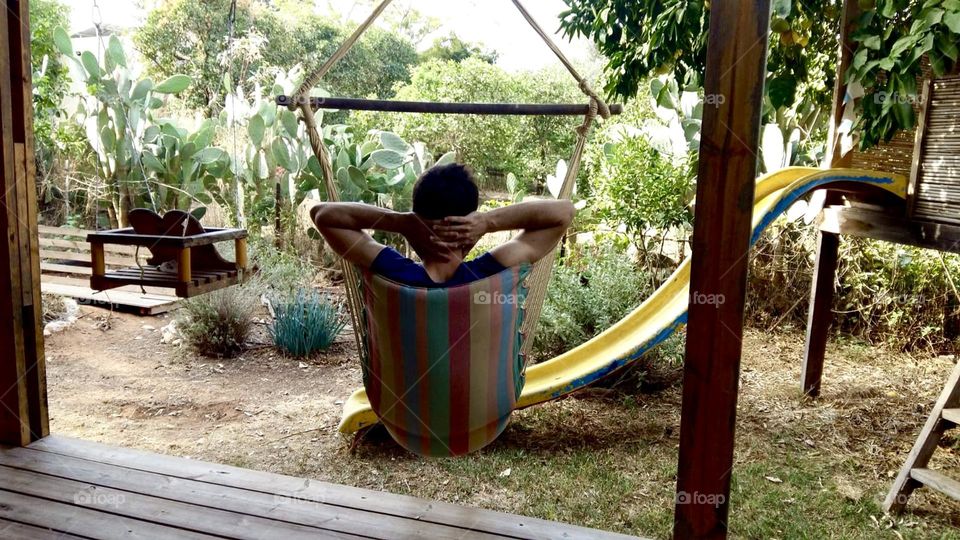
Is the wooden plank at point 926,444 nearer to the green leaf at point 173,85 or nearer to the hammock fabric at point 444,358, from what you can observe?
the hammock fabric at point 444,358

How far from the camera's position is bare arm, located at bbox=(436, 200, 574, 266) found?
5.25 ft

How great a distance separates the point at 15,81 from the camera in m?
2.14

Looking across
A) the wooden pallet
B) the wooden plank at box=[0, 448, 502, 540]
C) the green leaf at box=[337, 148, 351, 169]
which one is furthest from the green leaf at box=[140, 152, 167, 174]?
the wooden plank at box=[0, 448, 502, 540]

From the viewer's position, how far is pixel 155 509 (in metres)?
1.81

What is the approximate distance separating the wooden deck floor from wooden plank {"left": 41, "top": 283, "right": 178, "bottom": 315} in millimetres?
2643

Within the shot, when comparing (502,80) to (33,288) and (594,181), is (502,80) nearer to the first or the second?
(594,181)

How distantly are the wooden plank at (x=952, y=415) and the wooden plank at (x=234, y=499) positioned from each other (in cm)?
150

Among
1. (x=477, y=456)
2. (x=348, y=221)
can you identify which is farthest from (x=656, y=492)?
(x=348, y=221)

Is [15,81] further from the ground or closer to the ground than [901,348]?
further from the ground

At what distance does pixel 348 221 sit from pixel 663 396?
7.12 feet

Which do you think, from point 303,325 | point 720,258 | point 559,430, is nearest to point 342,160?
point 303,325

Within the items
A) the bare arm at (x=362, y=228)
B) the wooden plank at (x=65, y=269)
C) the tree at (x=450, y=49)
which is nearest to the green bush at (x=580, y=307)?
the bare arm at (x=362, y=228)

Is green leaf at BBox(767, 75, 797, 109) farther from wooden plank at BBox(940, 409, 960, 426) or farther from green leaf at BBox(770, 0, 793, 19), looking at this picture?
wooden plank at BBox(940, 409, 960, 426)

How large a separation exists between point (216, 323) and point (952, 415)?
3414mm
